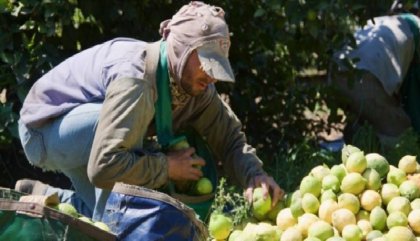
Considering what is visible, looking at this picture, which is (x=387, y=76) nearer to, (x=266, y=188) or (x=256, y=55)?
(x=256, y=55)

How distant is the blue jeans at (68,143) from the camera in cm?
327

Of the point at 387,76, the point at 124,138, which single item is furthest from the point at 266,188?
the point at 387,76

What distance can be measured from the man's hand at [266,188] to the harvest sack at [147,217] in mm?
773

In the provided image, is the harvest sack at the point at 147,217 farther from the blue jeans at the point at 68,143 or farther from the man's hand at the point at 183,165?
the blue jeans at the point at 68,143

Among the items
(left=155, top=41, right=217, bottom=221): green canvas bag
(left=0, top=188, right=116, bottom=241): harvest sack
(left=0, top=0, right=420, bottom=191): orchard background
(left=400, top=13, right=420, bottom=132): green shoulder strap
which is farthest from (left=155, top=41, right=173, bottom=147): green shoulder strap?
(left=400, top=13, right=420, bottom=132): green shoulder strap

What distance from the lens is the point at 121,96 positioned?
2984mm

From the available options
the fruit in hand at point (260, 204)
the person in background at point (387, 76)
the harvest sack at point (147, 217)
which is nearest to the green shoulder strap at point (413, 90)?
the person in background at point (387, 76)

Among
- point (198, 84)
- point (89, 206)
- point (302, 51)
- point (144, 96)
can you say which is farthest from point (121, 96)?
point (302, 51)

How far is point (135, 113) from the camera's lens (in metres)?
3.00

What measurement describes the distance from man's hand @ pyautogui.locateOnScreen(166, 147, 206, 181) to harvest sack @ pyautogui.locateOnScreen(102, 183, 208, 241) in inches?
23.4

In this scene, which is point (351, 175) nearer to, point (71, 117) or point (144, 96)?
point (144, 96)

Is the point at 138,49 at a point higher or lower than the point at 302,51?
higher

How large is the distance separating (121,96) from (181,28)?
318mm

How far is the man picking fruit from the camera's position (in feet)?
9.90
